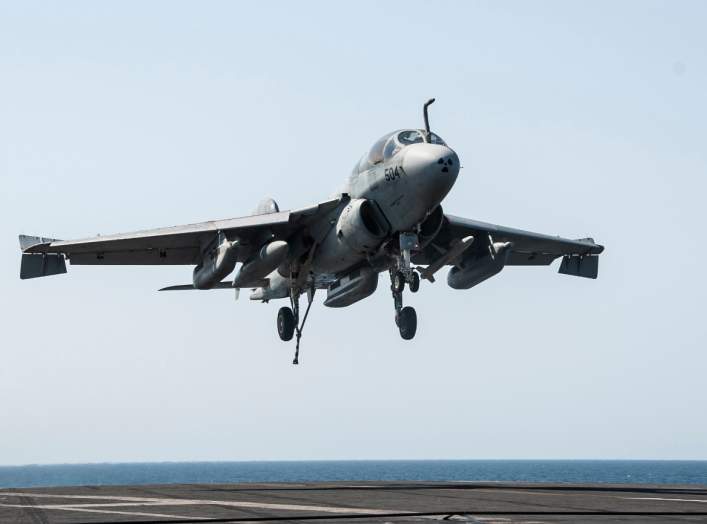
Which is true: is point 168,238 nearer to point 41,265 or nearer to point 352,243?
point 41,265

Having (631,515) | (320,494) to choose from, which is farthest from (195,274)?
(631,515)

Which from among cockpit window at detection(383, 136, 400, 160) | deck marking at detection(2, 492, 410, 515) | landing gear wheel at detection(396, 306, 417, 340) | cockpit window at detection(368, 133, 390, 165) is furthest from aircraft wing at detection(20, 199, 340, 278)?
deck marking at detection(2, 492, 410, 515)

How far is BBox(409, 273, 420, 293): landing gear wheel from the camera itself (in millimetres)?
26578

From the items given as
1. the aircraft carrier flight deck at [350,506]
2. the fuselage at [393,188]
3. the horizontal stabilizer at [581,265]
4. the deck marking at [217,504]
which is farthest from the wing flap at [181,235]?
the deck marking at [217,504]

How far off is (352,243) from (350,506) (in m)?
12.8

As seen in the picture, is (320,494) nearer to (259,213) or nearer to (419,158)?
(419,158)

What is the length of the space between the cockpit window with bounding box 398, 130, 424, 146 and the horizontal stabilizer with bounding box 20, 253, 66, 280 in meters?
12.2

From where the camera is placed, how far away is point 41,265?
29.3 meters

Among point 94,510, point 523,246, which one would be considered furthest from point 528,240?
point 94,510

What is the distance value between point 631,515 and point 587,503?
7.78 feet

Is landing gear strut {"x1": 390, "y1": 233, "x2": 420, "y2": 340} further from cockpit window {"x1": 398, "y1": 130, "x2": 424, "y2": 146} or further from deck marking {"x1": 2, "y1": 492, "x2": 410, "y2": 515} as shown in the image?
deck marking {"x1": 2, "y1": 492, "x2": 410, "y2": 515}

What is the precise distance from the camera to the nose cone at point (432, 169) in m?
24.0

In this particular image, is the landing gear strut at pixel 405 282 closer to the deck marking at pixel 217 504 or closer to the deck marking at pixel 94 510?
the deck marking at pixel 217 504

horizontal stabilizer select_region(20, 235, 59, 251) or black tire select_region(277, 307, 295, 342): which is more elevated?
horizontal stabilizer select_region(20, 235, 59, 251)
